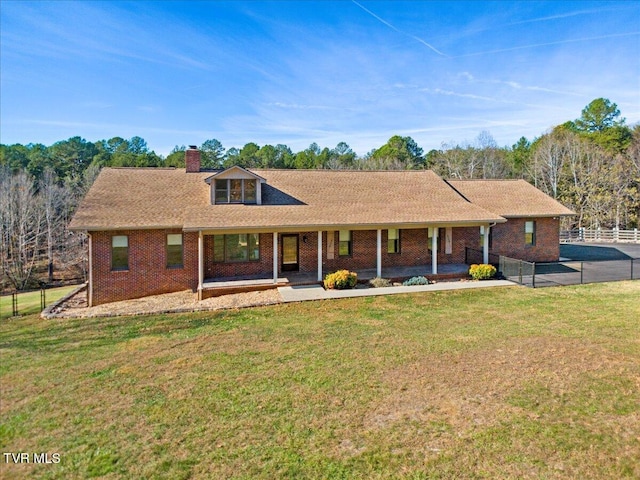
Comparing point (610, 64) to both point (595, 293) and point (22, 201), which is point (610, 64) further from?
point (22, 201)

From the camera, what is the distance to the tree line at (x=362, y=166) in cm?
3052

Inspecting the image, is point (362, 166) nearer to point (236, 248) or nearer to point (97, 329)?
point (236, 248)

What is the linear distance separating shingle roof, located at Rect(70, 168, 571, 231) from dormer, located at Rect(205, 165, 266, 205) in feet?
1.72

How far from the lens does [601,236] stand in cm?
3319

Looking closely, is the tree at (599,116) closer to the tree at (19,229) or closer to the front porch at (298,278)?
the front porch at (298,278)

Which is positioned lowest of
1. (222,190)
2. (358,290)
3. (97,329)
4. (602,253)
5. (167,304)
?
(97,329)

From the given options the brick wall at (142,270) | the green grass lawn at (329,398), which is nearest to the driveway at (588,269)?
the green grass lawn at (329,398)

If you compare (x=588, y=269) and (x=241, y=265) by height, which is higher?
(x=241, y=265)

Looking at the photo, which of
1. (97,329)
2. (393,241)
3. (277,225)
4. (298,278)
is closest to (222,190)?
(277,225)

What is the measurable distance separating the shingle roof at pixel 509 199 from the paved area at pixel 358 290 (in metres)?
5.58

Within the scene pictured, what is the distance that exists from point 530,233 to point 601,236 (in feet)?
62.9

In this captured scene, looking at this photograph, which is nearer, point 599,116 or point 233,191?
point 233,191

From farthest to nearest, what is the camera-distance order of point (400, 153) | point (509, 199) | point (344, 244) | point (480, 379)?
point (400, 153) → point (509, 199) → point (344, 244) → point (480, 379)

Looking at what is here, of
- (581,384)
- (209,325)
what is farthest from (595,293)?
(209,325)
